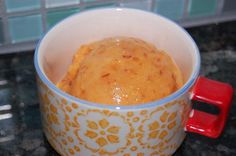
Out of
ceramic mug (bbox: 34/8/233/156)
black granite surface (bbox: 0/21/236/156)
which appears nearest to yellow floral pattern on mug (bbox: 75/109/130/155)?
ceramic mug (bbox: 34/8/233/156)

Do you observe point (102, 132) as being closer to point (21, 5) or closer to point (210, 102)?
point (210, 102)

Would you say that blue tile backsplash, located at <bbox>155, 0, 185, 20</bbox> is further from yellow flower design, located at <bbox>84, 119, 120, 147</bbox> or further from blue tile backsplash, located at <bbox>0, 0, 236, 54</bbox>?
yellow flower design, located at <bbox>84, 119, 120, 147</bbox>

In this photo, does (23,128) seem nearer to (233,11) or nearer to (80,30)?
(80,30)

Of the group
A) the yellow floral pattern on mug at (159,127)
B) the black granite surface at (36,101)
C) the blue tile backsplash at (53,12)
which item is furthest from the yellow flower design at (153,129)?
the blue tile backsplash at (53,12)

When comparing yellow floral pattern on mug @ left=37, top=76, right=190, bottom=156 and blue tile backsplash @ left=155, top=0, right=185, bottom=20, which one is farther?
blue tile backsplash @ left=155, top=0, right=185, bottom=20

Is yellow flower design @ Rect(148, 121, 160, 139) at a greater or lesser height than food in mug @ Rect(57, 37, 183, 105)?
lesser

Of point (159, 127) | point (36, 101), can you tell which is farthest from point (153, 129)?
point (36, 101)

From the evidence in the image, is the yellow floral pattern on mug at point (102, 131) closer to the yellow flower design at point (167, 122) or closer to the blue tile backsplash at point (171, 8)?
the yellow flower design at point (167, 122)
